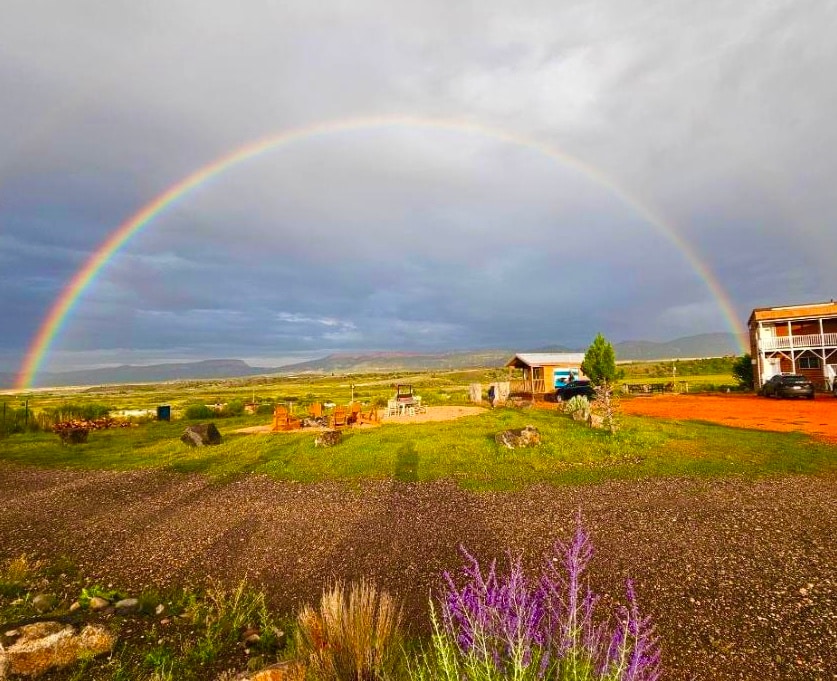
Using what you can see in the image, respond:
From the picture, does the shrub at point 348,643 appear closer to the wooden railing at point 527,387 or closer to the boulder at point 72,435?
the boulder at point 72,435

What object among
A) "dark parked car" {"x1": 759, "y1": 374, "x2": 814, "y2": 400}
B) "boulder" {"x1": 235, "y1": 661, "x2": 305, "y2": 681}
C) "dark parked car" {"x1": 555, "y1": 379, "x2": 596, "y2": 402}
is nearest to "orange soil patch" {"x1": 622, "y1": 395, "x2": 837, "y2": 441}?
"dark parked car" {"x1": 759, "y1": 374, "x2": 814, "y2": 400}

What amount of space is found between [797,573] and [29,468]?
67.3ft

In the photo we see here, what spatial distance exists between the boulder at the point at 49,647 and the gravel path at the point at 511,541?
1956 mm

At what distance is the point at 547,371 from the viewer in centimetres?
4259

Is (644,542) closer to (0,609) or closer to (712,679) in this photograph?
(712,679)

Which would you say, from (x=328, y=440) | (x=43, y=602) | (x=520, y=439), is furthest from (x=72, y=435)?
(x=520, y=439)

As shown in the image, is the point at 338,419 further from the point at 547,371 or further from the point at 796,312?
the point at 796,312

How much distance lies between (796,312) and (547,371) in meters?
21.1

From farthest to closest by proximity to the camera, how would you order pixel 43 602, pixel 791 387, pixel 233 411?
pixel 233 411 < pixel 791 387 < pixel 43 602

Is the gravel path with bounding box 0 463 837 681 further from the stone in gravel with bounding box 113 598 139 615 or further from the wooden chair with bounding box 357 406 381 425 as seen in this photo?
the wooden chair with bounding box 357 406 381 425

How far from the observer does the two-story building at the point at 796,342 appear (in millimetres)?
37625

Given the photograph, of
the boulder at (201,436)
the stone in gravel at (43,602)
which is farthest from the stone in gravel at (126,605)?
the boulder at (201,436)

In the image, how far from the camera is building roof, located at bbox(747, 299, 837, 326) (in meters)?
37.8

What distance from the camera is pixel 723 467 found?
12.1 m
